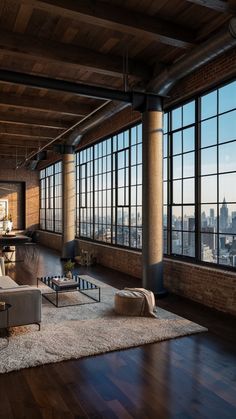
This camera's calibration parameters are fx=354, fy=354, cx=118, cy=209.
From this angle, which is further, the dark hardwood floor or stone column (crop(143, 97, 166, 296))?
stone column (crop(143, 97, 166, 296))

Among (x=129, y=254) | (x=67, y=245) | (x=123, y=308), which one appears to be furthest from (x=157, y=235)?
(x=67, y=245)

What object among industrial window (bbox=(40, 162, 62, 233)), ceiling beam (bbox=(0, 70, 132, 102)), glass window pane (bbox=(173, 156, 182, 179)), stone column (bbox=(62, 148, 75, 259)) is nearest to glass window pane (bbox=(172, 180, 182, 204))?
glass window pane (bbox=(173, 156, 182, 179))

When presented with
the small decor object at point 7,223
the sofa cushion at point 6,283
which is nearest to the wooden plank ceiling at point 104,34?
the sofa cushion at point 6,283

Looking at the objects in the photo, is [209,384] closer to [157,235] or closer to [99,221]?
[157,235]

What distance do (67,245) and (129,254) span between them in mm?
3531

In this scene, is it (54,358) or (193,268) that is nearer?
(54,358)

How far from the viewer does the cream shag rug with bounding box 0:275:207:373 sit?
372 cm

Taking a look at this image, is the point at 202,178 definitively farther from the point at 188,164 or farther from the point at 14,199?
the point at 14,199

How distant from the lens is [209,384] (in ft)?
10.4

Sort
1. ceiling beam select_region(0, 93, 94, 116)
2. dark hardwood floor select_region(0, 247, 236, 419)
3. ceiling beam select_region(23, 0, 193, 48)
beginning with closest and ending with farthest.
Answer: dark hardwood floor select_region(0, 247, 236, 419), ceiling beam select_region(23, 0, 193, 48), ceiling beam select_region(0, 93, 94, 116)

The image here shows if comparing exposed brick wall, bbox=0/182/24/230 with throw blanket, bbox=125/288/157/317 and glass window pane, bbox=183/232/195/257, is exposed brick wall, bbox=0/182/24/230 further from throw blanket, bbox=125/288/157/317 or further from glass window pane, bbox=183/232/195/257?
throw blanket, bbox=125/288/157/317

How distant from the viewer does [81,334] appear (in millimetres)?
4336

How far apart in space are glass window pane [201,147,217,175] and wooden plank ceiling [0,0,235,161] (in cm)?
163

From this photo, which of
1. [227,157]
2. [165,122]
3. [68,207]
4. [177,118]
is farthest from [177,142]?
[68,207]
